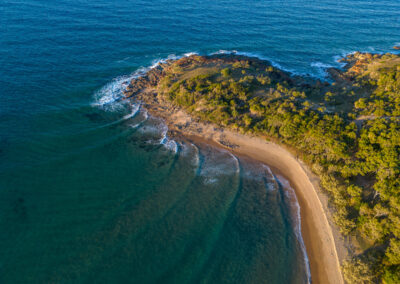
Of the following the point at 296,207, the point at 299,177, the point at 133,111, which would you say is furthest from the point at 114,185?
the point at 299,177

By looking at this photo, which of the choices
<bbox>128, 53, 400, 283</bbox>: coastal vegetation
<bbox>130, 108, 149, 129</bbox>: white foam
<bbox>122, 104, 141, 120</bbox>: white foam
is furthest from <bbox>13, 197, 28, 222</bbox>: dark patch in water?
<bbox>128, 53, 400, 283</bbox>: coastal vegetation

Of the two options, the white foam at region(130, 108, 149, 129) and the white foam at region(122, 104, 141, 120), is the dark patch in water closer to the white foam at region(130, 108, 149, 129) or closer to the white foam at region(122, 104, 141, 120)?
the white foam at region(130, 108, 149, 129)

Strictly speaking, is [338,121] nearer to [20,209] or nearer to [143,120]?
[143,120]

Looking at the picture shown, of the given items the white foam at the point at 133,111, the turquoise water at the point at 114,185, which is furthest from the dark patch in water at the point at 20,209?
the white foam at the point at 133,111

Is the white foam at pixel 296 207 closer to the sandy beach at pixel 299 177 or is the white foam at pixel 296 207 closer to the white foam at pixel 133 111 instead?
the sandy beach at pixel 299 177

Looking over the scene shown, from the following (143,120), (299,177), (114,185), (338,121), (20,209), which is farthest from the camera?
(143,120)

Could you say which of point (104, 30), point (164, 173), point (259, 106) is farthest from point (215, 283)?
point (104, 30)

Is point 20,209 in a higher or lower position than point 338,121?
lower
